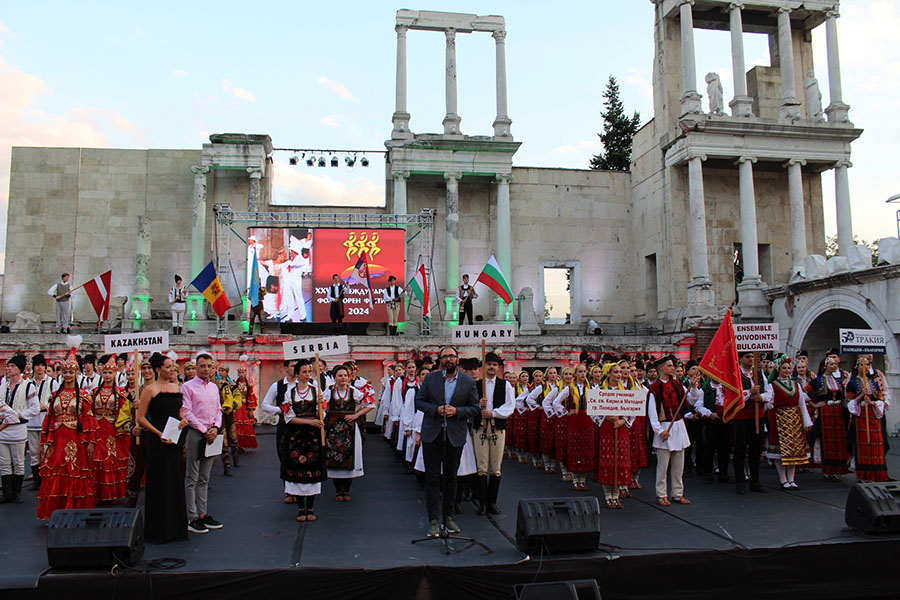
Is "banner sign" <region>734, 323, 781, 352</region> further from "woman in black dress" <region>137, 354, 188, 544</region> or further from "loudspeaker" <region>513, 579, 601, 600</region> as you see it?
"woman in black dress" <region>137, 354, 188, 544</region>

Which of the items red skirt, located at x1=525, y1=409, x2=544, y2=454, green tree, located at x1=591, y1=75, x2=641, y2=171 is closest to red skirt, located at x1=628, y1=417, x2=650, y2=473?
red skirt, located at x1=525, y1=409, x2=544, y2=454

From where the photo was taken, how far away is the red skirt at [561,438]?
1056cm

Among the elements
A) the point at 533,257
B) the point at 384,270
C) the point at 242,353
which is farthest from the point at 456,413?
the point at 533,257

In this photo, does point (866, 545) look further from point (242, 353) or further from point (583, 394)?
point (242, 353)

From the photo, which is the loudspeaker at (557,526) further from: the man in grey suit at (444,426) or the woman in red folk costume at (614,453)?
the woman in red folk costume at (614,453)

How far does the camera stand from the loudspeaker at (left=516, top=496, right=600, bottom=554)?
6.35 meters

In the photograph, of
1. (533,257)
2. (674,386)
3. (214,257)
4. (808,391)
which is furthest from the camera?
(533,257)

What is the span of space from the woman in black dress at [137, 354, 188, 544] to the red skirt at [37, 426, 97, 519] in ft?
4.44

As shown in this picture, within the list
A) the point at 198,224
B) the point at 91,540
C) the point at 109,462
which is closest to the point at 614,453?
the point at 91,540

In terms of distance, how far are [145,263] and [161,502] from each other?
19.4 meters

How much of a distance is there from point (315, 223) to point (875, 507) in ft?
76.2

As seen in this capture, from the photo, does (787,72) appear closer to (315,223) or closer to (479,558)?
(315,223)

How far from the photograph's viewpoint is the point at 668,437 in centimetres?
889

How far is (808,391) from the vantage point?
1120cm
